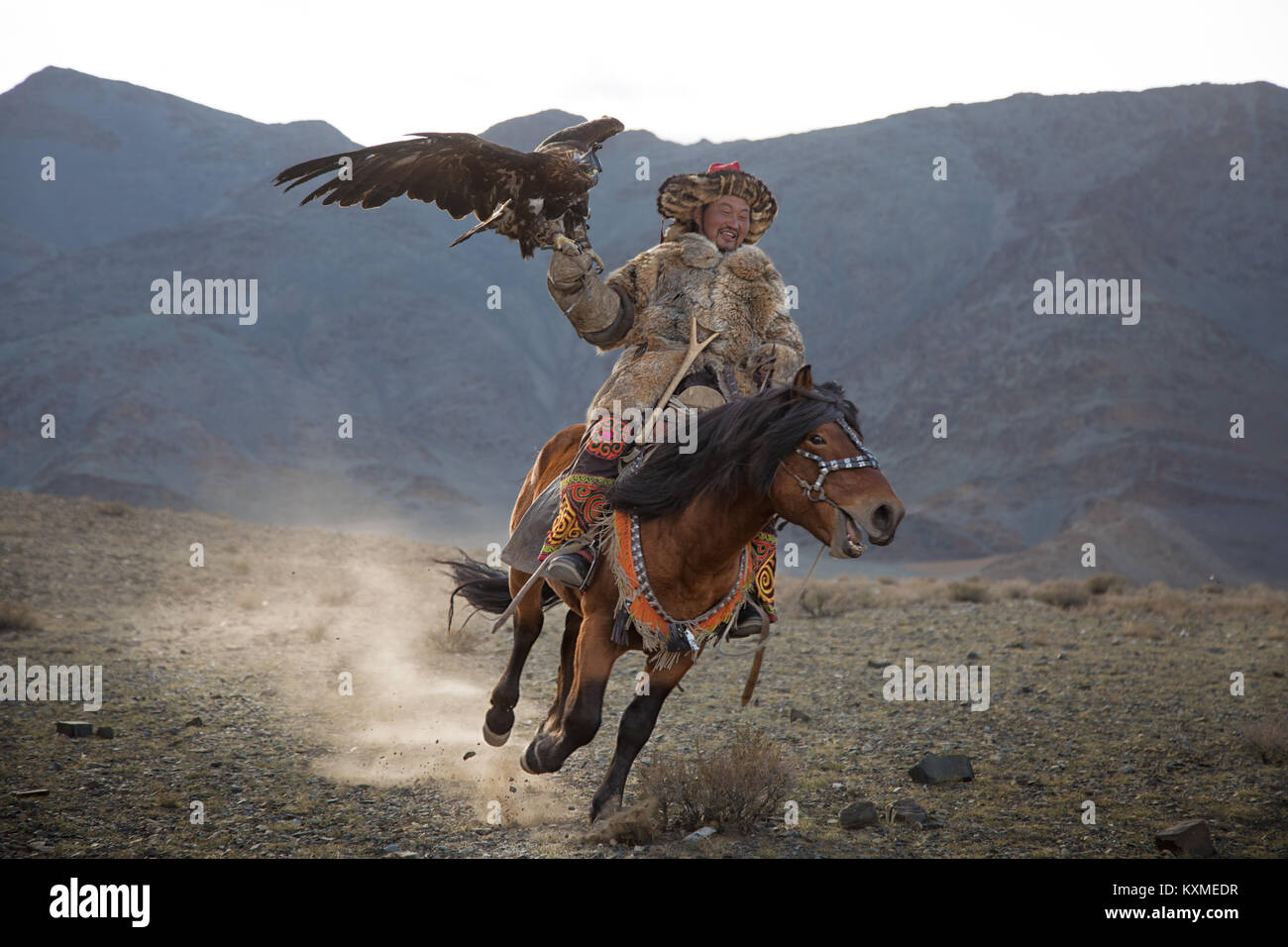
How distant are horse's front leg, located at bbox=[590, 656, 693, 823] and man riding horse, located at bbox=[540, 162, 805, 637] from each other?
441 mm

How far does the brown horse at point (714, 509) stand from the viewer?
172 inches

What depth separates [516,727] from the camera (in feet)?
27.4

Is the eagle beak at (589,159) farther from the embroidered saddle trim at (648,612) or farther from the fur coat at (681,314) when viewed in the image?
the embroidered saddle trim at (648,612)

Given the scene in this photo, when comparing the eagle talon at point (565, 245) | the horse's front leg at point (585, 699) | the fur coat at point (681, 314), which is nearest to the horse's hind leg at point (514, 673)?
the horse's front leg at point (585, 699)

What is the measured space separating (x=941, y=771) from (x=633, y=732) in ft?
8.23

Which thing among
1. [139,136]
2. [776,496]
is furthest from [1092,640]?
[139,136]

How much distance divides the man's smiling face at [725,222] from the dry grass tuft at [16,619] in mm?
9193

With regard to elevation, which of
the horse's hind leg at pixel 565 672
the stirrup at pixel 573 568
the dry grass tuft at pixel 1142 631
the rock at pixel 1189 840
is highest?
the stirrup at pixel 573 568

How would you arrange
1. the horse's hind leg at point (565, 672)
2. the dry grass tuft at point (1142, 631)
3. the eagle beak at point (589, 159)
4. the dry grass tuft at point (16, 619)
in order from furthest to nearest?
1. the dry grass tuft at point (1142, 631)
2. the dry grass tuft at point (16, 619)
3. the eagle beak at point (589, 159)
4. the horse's hind leg at point (565, 672)

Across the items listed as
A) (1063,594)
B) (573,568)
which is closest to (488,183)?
(573,568)

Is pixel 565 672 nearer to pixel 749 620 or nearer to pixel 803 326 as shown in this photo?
pixel 749 620

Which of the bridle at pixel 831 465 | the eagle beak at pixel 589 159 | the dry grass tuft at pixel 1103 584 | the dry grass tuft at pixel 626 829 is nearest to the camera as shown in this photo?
the bridle at pixel 831 465

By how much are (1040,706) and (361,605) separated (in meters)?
9.37

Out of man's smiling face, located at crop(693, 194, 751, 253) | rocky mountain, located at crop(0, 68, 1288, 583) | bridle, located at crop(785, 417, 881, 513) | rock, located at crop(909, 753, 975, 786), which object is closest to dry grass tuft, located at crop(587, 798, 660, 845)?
bridle, located at crop(785, 417, 881, 513)
